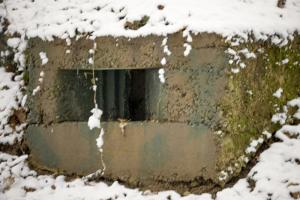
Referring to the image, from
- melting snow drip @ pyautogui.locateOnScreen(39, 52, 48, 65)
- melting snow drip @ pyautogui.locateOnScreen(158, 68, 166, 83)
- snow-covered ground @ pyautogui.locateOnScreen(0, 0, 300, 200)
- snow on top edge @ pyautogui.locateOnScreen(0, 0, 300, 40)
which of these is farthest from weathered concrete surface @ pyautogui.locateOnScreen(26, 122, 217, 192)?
snow on top edge @ pyautogui.locateOnScreen(0, 0, 300, 40)

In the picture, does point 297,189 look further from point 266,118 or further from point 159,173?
point 159,173

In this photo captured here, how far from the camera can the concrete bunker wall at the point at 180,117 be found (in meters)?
2.92

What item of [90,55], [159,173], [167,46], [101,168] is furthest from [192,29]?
[101,168]

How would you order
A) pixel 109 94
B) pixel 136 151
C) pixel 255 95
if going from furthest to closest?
pixel 109 94, pixel 136 151, pixel 255 95

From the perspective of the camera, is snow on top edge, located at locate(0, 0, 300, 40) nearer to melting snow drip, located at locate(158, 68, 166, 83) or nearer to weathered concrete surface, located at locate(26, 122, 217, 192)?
melting snow drip, located at locate(158, 68, 166, 83)

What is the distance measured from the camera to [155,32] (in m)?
3.02

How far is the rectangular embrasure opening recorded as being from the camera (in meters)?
3.36

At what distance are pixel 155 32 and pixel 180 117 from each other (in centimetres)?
69

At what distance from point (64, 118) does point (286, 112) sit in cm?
185

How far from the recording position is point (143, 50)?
3066 mm

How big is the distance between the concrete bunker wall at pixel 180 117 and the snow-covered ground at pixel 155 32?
74mm

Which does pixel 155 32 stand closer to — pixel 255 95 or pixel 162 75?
pixel 162 75

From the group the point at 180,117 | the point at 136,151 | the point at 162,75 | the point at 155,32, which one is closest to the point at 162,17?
the point at 155,32

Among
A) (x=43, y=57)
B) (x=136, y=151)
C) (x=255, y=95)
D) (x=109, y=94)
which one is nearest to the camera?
(x=255, y=95)
